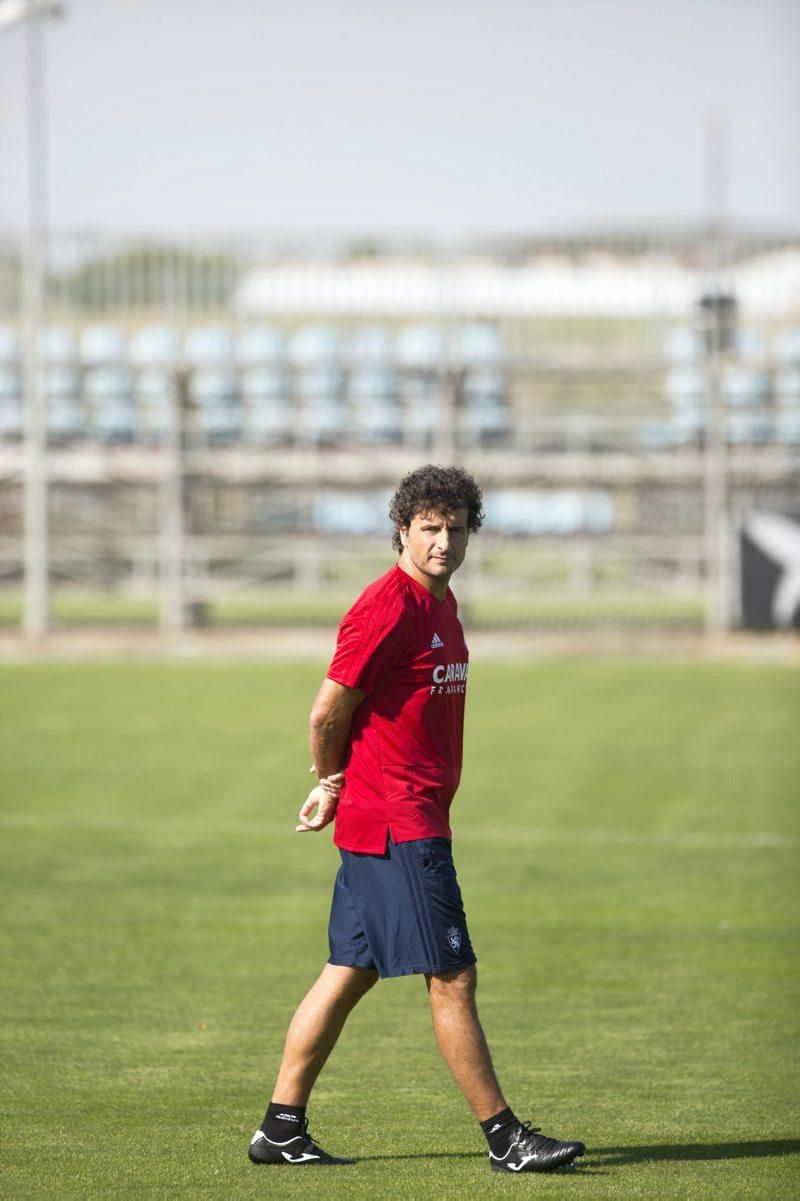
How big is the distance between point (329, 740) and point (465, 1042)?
0.97 metres

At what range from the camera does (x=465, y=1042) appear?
5.13 m

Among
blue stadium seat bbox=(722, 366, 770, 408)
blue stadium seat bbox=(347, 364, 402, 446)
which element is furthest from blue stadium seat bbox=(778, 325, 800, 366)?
blue stadium seat bbox=(347, 364, 402, 446)

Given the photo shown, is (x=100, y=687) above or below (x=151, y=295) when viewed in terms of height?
below

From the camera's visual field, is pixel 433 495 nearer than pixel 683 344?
Yes

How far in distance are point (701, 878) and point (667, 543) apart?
19840 millimetres

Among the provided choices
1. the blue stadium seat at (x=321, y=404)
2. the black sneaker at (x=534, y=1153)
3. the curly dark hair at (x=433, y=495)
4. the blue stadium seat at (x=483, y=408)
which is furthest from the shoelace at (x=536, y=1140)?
the blue stadium seat at (x=321, y=404)

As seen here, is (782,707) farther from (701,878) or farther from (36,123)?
(36,123)

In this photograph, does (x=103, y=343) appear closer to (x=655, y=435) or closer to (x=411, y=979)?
(x=655, y=435)

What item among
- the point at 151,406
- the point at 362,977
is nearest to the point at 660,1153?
the point at 362,977

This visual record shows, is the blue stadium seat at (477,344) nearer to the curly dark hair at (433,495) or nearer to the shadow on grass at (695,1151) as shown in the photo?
the curly dark hair at (433,495)

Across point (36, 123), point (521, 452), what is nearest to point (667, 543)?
→ point (521, 452)

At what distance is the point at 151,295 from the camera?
33.0 meters

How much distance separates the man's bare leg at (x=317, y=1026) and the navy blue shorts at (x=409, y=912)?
0.07 meters

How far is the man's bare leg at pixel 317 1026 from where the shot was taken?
529 centimetres
